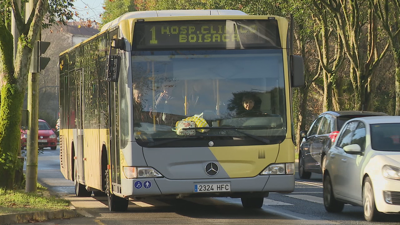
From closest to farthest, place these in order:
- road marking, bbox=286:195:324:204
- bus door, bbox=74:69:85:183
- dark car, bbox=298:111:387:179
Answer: road marking, bbox=286:195:324:204 → bus door, bbox=74:69:85:183 → dark car, bbox=298:111:387:179

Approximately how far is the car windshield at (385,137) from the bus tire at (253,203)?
8.43ft

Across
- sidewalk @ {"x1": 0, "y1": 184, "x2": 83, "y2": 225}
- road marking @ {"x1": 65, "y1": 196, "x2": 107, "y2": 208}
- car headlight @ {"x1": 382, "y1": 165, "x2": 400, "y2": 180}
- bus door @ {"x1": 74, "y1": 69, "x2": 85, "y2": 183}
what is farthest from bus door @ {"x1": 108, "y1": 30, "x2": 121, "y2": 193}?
car headlight @ {"x1": 382, "y1": 165, "x2": 400, "y2": 180}

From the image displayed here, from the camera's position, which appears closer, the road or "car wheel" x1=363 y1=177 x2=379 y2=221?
"car wheel" x1=363 y1=177 x2=379 y2=221

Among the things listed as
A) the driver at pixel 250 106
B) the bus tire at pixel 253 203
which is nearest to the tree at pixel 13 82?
the bus tire at pixel 253 203

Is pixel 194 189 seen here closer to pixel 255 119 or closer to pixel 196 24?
pixel 255 119

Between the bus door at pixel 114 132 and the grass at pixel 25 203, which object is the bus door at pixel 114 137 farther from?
the grass at pixel 25 203

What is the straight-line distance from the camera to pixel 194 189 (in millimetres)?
11867

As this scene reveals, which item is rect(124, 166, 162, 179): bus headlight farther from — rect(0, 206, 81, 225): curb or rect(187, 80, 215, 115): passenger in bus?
rect(0, 206, 81, 225): curb

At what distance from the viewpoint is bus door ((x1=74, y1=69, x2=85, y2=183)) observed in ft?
51.9

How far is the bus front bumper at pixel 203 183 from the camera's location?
11812 mm

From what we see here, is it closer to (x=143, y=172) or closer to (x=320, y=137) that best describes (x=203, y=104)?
(x=143, y=172)

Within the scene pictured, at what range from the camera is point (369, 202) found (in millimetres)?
11281

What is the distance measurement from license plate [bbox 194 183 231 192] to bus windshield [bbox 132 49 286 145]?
65cm

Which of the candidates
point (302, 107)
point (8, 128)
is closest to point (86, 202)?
point (8, 128)
